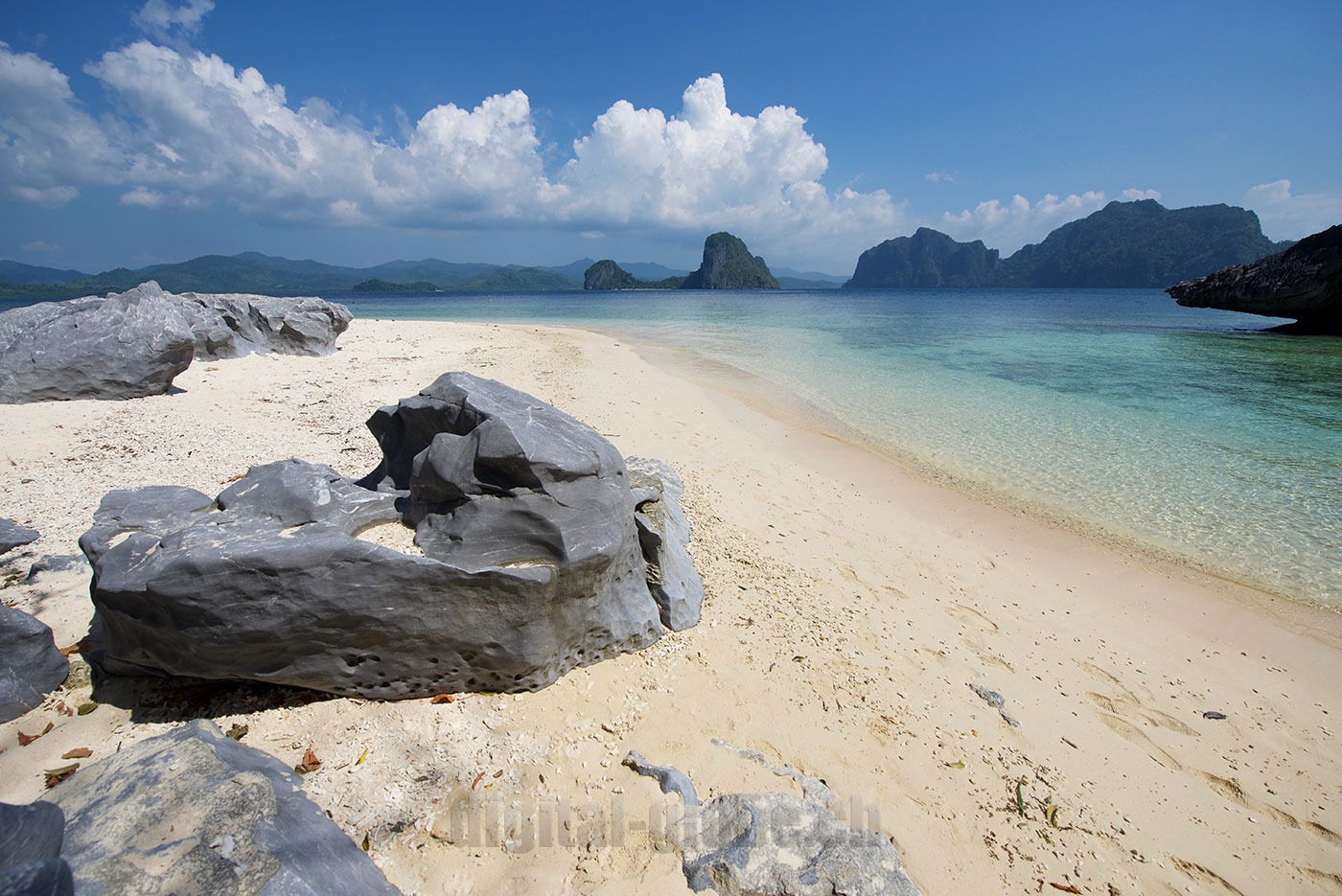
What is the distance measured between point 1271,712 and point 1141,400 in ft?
45.5

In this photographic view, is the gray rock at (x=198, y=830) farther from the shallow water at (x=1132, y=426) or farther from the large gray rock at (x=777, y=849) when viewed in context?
the shallow water at (x=1132, y=426)

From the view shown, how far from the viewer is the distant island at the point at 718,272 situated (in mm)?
161000

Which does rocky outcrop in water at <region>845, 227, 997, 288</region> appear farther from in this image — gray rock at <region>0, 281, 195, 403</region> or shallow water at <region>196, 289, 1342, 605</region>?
gray rock at <region>0, 281, 195, 403</region>

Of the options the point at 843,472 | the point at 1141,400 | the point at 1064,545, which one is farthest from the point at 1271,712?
the point at 1141,400

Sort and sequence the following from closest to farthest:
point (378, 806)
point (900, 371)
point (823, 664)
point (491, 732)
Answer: point (378, 806)
point (491, 732)
point (823, 664)
point (900, 371)

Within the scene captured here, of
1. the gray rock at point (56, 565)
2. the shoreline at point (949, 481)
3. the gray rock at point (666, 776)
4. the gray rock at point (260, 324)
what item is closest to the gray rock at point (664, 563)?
the gray rock at point (666, 776)

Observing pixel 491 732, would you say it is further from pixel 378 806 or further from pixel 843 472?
pixel 843 472

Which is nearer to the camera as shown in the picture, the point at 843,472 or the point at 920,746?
the point at 920,746

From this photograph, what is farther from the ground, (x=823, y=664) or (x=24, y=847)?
(x=24, y=847)

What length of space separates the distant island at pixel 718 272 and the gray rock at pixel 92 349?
15597 centimetres

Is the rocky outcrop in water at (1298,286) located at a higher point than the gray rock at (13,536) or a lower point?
higher

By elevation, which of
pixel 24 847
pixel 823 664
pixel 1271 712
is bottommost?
pixel 1271 712

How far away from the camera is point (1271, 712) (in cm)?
425

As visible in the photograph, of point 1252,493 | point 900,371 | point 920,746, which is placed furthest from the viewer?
point 900,371
